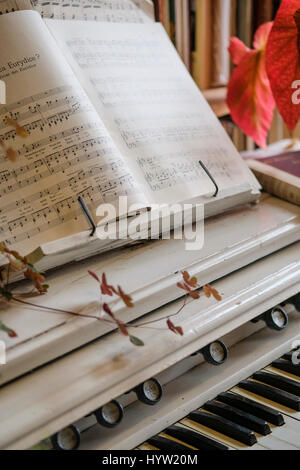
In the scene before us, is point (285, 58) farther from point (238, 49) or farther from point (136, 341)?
point (136, 341)

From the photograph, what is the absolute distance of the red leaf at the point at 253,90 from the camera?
1.61m

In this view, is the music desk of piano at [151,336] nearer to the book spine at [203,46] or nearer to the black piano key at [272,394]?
the black piano key at [272,394]

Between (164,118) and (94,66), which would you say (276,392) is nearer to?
(164,118)

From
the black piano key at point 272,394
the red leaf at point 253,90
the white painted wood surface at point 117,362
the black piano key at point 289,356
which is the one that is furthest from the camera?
the red leaf at point 253,90

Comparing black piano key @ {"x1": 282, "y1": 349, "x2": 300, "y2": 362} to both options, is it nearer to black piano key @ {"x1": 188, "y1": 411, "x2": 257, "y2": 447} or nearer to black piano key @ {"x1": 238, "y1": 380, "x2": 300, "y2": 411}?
black piano key @ {"x1": 238, "y1": 380, "x2": 300, "y2": 411}

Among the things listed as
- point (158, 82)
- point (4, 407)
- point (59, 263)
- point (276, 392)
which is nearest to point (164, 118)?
point (158, 82)

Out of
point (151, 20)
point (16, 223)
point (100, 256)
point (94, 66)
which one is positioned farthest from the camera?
point (151, 20)

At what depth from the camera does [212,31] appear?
5.98ft

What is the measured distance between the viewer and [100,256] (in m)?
1.17

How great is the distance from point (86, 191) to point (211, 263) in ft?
0.90

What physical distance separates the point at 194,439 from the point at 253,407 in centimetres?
14

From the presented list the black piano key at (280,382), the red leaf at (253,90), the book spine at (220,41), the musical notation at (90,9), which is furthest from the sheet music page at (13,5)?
the black piano key at (280,382)

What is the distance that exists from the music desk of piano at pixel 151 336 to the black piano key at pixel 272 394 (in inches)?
1.0

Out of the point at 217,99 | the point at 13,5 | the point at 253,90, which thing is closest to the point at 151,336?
the point at 13,5
